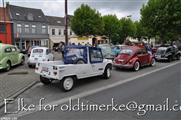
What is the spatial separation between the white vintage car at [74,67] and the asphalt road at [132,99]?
1.38 m

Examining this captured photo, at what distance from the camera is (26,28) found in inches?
1661

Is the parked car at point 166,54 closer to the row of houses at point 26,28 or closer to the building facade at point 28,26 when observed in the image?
the row of houses at point 26,28

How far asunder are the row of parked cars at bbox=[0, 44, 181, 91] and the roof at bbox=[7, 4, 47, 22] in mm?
26835

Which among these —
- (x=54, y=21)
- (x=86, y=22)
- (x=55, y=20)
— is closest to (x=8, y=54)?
(x=86, y=22)

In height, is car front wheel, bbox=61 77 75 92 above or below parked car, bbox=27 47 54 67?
below

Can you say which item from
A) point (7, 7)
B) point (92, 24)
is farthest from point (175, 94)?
point (7, 7)

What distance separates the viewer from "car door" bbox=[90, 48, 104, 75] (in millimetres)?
10227

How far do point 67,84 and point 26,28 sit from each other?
3650cm

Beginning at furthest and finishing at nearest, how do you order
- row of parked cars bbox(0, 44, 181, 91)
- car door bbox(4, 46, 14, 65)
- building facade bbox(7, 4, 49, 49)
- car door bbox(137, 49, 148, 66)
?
building facade bbox(7, 4, 49, 49) → car door bbox(137, 49, 148, 66) → car door bbox(4, 46, 14, 65) → row of parked cars bbox(0, 44, 181, 91)

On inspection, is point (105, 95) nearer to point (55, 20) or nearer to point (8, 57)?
point (8, 57)

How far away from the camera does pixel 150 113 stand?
6051 mm

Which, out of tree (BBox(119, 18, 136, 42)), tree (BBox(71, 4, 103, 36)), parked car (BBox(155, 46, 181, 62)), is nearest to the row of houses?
tree (BBox(71, 4, 103, 36))

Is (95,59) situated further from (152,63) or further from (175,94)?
(152,63)

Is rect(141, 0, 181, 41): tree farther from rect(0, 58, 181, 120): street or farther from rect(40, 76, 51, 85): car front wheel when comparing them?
rect(40, 76, 51, 85): car front wheel
